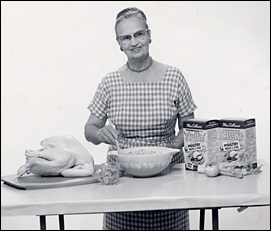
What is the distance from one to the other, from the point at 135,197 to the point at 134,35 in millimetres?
790

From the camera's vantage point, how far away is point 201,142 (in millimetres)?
2000

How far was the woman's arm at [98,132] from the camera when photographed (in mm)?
2013

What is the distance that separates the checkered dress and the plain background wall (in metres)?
1.22

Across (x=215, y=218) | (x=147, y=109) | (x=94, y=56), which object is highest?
(x=94, y=56)

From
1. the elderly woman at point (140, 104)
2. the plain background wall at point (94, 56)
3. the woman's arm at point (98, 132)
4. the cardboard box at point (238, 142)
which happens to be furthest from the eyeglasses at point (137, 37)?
the plain background wall at point (94, 56)

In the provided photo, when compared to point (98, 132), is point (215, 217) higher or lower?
lower

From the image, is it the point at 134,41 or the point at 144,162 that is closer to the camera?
the point at 144,162

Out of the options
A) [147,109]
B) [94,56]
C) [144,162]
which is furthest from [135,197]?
[94,56]

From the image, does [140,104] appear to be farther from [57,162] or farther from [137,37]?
[57,162]

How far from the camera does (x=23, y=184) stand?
72.4 inches

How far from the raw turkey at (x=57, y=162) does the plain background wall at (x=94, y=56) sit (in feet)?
5.30

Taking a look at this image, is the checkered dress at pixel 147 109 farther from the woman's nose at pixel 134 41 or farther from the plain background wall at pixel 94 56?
the plain background wall at pixel 94 56

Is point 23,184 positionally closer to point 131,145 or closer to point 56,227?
point 131,145

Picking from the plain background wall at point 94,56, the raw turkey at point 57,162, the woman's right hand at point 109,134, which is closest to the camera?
the raw turkey at point 57,162
